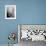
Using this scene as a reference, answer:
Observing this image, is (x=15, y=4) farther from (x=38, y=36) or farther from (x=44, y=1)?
(x=38, y=36)

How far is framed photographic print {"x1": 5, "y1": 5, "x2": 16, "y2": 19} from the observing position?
3367 millimetres

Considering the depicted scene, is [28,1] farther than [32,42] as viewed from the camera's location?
Yes

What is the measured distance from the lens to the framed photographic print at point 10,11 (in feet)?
11.0

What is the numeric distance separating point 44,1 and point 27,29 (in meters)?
0.95

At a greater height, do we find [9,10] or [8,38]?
[9,10]

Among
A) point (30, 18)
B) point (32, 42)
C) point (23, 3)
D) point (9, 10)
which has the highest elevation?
point (23, 3)

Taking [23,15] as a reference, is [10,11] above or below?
above

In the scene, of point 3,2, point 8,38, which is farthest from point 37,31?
point 3,2

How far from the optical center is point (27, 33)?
127 inches

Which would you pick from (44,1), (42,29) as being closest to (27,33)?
(42,29)

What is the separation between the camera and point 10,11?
3.38 m

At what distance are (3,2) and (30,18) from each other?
0.92 meters

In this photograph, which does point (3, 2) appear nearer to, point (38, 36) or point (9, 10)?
point (9, 10)

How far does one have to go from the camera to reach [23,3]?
132 inches
